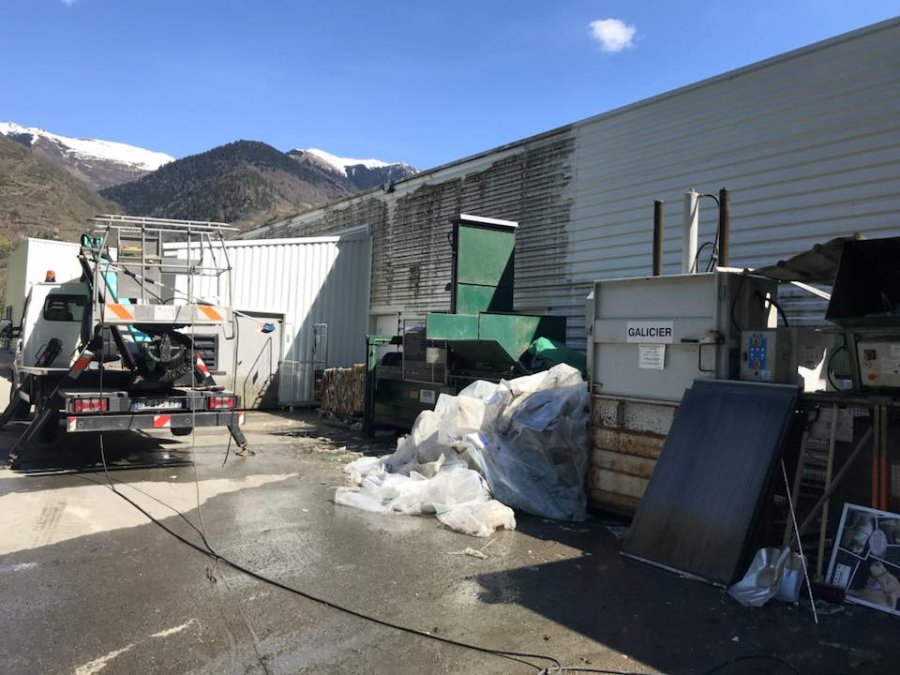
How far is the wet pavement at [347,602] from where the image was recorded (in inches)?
131

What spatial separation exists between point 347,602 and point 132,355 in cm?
553

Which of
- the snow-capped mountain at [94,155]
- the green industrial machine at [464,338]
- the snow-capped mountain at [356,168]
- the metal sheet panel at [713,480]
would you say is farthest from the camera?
the snow-capped mountain at [94,155]

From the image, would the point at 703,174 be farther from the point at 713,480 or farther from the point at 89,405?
the point at 89,405

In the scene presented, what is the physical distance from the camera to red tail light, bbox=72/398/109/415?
7.24 metres

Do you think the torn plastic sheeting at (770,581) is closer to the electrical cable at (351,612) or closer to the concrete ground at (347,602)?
the concrete ground at (347,602)

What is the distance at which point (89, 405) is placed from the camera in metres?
7.32

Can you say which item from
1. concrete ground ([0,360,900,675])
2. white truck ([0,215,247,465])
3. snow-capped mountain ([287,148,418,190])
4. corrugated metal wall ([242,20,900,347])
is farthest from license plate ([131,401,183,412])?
snow-capped mountain ([287,148,418,190])

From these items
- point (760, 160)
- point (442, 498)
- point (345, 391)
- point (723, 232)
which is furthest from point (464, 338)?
point (345, 391)

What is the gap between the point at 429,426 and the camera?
7285 millimetres

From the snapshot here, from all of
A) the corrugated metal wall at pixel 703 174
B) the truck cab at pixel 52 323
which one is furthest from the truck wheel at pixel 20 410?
the corrugated metal wall at pixel 703 174

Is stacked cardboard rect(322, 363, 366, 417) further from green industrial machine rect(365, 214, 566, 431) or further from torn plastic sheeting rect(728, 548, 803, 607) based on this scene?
torn plastic sheeting rect(728, 548, 803, 607)

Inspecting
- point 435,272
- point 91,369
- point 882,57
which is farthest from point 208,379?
point 882,57

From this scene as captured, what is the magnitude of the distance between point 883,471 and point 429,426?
4.37 m

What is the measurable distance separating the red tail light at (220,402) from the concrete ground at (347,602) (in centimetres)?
170
